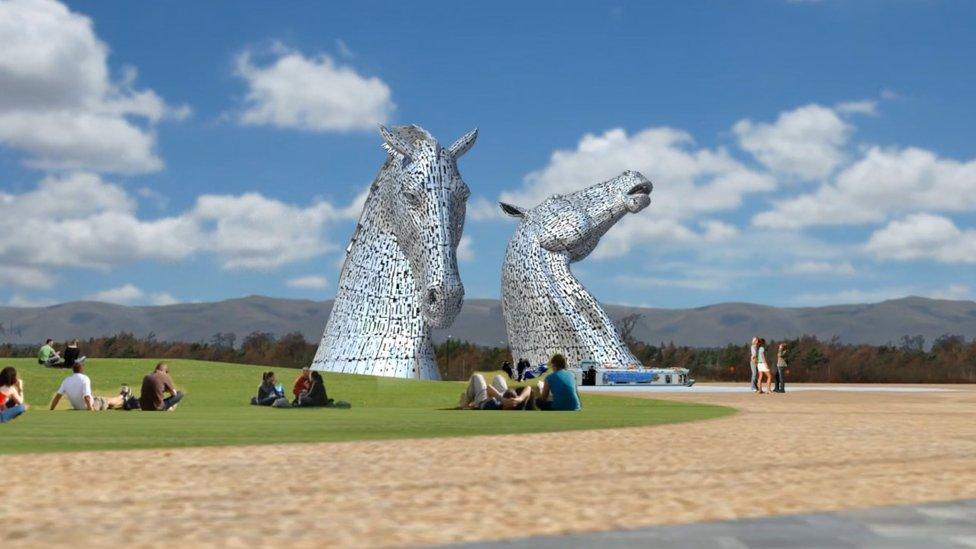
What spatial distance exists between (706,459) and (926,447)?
2.52 metres

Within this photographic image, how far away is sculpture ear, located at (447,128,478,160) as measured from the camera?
26.2 meters

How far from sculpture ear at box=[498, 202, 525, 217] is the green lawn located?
465 inches

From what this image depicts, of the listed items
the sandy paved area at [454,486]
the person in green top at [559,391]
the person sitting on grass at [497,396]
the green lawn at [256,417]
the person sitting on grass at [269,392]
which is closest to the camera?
the sandy paved area at [454,486]

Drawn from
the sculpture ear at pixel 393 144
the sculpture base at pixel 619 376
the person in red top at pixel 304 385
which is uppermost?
the sculpture ear at pixel 393 144

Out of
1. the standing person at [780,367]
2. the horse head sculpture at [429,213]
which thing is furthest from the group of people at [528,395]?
the standing person at [780,367]

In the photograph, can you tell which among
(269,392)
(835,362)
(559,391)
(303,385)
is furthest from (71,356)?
(835,362)

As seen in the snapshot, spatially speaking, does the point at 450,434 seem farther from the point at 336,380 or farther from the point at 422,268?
the point at 422,268

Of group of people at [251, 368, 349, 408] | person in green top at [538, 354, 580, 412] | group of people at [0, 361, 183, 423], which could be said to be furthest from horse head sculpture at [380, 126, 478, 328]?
person in green top at [538, 354, 580, 412]

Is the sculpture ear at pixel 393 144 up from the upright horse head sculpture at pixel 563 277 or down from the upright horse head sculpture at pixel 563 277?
up

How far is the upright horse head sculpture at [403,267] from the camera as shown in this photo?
24.9 m

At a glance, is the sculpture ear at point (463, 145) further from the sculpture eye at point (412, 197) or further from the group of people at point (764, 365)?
the group of people at point (764, 365)

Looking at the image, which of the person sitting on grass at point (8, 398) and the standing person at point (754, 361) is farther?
the standing person at point (754, 361)

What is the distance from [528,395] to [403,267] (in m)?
11.9

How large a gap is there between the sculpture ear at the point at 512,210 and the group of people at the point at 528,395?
19029 mm
